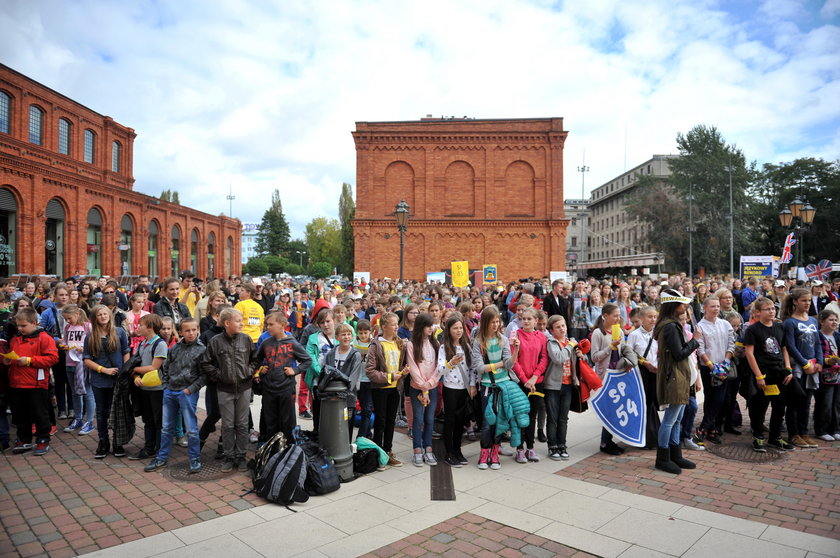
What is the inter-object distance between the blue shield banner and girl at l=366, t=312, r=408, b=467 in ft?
8.57

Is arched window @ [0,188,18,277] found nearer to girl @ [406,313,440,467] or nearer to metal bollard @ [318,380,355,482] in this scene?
metal bollard @ [318,380,355,482]

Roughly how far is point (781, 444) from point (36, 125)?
145ft

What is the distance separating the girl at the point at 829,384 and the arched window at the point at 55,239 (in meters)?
38.0

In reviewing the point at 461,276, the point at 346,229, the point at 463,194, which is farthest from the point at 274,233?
the point at 461,276

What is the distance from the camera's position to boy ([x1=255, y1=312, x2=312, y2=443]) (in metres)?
6.18

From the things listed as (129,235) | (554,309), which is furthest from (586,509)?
(129,235)

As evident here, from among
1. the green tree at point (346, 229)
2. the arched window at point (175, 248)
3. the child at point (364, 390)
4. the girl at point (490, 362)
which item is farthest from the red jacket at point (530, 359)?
the green tree at point (346, 229)

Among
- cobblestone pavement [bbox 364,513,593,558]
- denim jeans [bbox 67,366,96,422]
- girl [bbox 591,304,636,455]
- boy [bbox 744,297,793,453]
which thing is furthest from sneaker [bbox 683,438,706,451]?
denim jeans [bbox 67,366,96,422]

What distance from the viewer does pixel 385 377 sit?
6.17m

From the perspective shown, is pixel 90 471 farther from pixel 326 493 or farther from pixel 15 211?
pixel 15 211

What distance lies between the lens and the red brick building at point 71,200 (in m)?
29.4

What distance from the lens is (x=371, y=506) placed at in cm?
511

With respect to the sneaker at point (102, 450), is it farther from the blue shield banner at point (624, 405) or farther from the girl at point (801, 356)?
the girl at point (801, 356)

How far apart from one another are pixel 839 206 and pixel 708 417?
5869 cm
